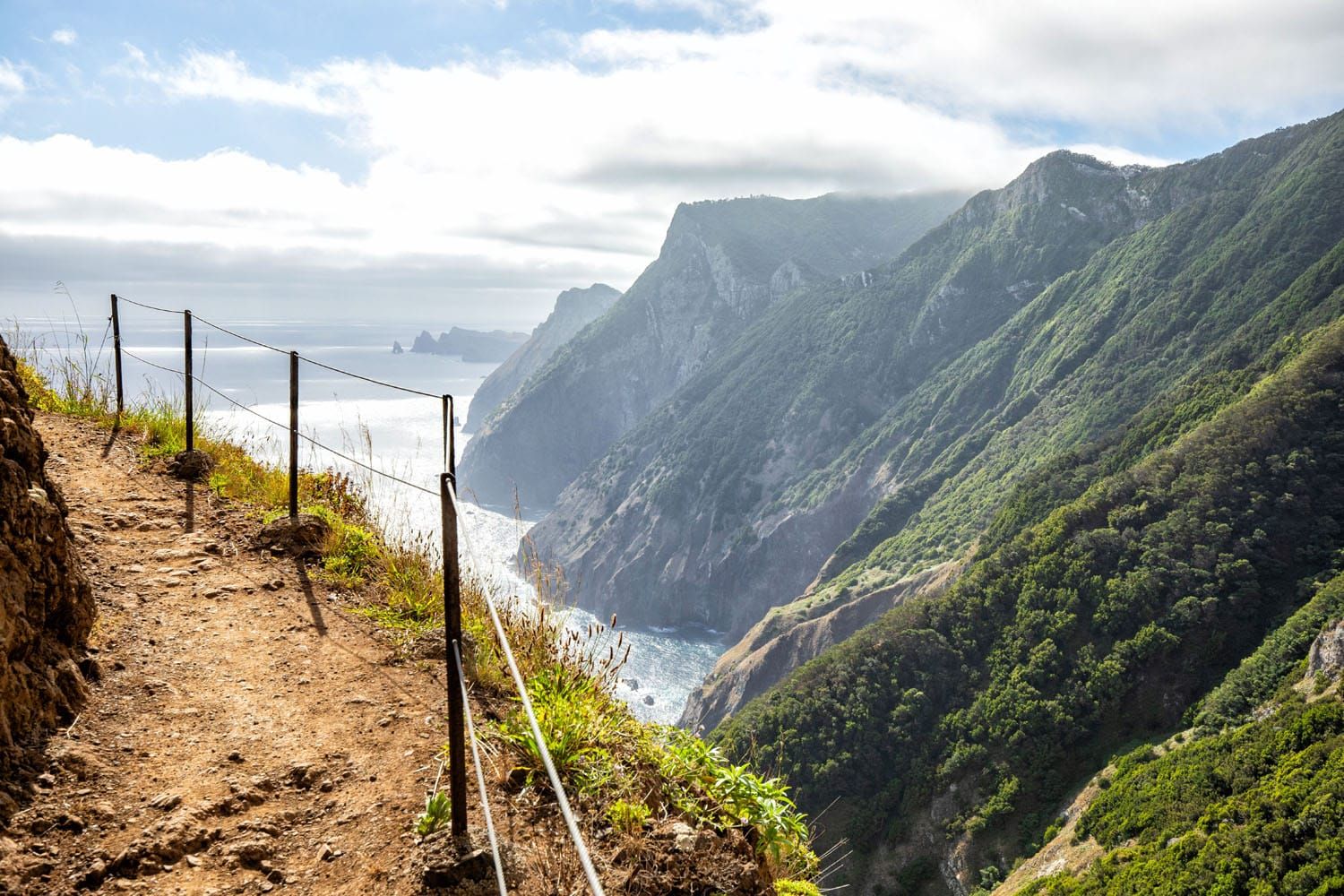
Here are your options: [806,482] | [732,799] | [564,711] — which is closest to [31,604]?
[564,711]

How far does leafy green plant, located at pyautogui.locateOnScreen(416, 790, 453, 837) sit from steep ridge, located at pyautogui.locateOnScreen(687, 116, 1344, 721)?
105 meters

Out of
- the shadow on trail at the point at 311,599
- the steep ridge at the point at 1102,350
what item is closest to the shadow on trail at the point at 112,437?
the shadow on trail at the point at 311,599

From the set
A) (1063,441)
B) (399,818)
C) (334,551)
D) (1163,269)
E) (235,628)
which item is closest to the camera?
(399,818)

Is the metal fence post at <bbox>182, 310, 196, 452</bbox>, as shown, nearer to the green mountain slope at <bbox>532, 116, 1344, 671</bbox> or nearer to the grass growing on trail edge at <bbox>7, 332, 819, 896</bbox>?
the grass growing on trail edge at <bbox>7, 332, 819, 896</bbox>

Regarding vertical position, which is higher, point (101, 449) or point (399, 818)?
point (101, 449)

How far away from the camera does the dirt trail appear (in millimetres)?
3838

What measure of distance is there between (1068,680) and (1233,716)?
12655 millimetres

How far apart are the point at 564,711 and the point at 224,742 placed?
2.07 m

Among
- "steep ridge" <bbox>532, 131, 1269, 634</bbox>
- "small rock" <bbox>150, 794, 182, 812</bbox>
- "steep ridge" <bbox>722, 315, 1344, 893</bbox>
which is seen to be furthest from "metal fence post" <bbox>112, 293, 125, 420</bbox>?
"steep ridge" <bbox>532, 131, 1269, 634</bbox>

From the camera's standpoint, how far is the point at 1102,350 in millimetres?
143875

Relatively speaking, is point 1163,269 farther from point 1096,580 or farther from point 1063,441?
point 1096,580

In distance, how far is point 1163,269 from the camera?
5920 inches

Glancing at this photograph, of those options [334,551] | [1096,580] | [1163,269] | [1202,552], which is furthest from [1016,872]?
[1163,269]

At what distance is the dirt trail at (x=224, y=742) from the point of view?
384 cm
